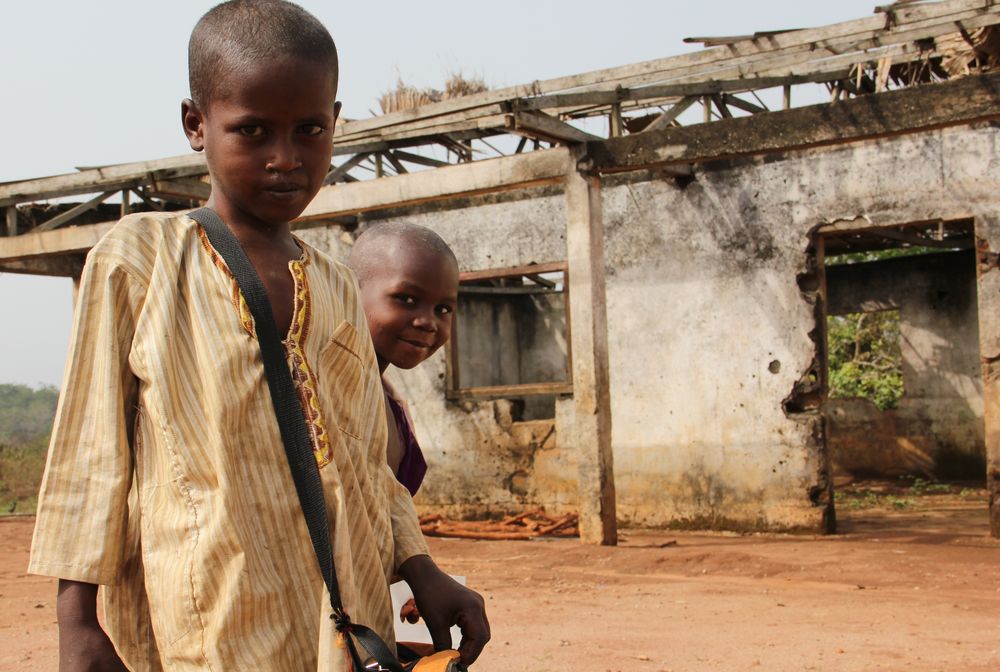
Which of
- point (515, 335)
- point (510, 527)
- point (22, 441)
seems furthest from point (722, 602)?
point (22, 441)

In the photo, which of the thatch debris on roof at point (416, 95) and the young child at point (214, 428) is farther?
the thatch debris on roof at point (416, 95)

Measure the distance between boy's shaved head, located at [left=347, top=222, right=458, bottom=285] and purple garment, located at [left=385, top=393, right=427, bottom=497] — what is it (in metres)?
0.36

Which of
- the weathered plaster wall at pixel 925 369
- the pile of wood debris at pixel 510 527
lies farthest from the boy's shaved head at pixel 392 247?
the weathered plaster wall at pixel 925 369

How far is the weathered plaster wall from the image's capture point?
13938 mm

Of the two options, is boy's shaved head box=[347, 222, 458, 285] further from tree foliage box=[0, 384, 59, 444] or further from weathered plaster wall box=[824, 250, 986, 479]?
tree foliage box=[0, 384, 59, 444]

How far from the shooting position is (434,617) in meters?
1.50

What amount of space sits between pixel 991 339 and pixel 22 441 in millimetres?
18927

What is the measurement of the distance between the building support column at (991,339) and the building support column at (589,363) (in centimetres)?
281

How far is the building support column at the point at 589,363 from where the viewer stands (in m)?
8.07

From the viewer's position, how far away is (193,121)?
4.71ft

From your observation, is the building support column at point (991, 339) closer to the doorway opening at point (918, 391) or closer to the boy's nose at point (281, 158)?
the doorway opening at point (918, 391)

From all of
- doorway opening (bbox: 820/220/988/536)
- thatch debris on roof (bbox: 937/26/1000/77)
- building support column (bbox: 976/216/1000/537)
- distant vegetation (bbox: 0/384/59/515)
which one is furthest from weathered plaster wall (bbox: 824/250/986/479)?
distant vegetation (bbox: 0/384/59/515)

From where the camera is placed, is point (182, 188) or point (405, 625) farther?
point (182, 188)

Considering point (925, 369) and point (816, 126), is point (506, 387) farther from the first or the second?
point (925, 369)
